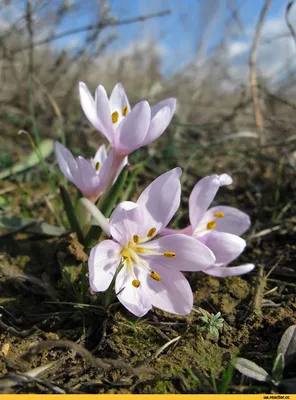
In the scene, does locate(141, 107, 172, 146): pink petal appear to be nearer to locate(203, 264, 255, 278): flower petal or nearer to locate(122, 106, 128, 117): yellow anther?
locate(122, 106, 128, 117): yellow anther

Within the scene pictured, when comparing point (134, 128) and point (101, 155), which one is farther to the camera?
point (101, 155)

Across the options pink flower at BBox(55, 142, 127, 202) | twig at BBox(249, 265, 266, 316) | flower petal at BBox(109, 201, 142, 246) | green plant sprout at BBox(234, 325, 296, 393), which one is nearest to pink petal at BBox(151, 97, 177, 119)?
pink flower at BBox(55, 142, 127, 202)

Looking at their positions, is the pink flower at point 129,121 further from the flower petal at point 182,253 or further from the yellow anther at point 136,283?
the yellow anther at point 136,283

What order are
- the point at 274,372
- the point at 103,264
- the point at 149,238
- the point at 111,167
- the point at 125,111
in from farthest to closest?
the point at 125,111 → the point at 111,167 → the point at 149,238 → the point at 103,264 → the point at 274,372

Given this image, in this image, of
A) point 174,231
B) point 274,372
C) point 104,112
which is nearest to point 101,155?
point 104,112

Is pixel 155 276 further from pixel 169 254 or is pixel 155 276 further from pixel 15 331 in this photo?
pixel 15 331

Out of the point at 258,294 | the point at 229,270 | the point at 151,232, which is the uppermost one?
the point at 151,232

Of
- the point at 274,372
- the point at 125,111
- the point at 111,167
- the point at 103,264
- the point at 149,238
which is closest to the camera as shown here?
the point at 274,372
